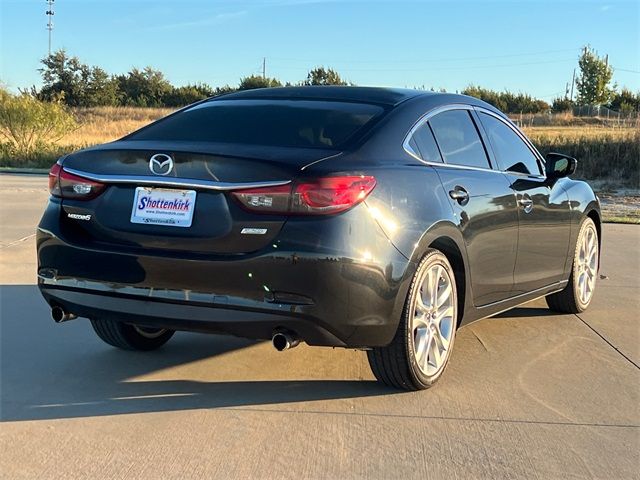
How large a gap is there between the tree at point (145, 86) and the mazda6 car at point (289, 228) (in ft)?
216

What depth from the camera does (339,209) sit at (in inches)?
132

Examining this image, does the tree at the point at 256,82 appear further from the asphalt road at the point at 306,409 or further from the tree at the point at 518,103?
the asphalt road at the point at 306,409

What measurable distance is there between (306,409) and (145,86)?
228ft

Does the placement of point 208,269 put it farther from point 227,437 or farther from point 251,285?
point 227,437

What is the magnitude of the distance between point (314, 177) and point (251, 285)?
0.58 meters

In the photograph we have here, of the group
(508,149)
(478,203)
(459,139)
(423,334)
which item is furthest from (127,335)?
(508,149)

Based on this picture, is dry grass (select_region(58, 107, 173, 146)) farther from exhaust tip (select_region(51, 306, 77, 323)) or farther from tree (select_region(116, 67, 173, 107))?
exhaust tip (select_region(51, 306, 77, 323))

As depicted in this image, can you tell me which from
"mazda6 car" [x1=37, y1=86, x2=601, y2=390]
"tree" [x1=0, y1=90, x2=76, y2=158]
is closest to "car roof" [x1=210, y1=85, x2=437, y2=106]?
"mazda6 car" [x1=37, y1=86, x2=601, y2=390]

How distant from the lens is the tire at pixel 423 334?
373 cm

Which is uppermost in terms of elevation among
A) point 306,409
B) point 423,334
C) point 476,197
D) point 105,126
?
point 105,126

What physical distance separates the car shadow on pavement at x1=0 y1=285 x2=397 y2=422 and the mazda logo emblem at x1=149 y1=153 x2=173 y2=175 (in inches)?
47.0

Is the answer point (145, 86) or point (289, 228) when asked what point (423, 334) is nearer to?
point (289, 228)

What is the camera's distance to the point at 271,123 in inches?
160

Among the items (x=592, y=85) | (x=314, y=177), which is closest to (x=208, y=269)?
(x=314, y=177)
